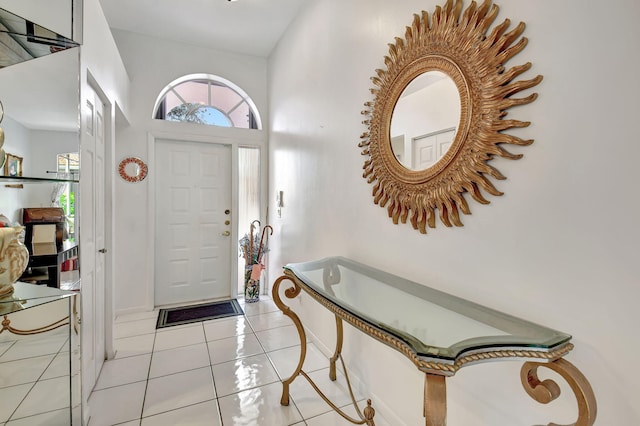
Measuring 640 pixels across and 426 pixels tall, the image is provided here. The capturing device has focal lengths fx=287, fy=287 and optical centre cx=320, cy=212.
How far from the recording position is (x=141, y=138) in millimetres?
3312

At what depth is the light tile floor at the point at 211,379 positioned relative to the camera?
5.71 ft

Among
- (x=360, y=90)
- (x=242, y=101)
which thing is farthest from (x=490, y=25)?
(x=242, y=101)

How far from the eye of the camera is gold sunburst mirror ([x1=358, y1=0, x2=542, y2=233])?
105 cm

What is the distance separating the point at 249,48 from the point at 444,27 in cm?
305

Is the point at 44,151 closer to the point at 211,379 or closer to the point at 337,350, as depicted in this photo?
the point at 211,379

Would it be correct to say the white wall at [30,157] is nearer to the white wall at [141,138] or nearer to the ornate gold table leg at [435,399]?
the ornate gold table leg at [435,399]

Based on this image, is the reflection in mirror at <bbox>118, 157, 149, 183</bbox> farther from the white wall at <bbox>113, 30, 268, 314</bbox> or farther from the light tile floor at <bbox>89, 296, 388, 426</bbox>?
the light tile floor at <bbox>89, 296, 388, 426</bbox>

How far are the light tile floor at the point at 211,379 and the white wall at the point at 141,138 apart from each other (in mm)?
520

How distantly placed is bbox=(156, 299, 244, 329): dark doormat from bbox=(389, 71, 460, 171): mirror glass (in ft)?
8.89

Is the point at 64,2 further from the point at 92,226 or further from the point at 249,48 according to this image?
the point at 249,48

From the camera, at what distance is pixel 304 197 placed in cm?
281

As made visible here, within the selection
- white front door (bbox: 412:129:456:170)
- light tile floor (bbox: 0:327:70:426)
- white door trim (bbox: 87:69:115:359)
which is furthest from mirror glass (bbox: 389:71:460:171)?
white door trim (bbox: 87:69:115:359)

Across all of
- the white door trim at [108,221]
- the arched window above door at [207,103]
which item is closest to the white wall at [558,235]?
the white door trim at [108,221]

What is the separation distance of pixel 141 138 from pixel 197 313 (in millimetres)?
2120
